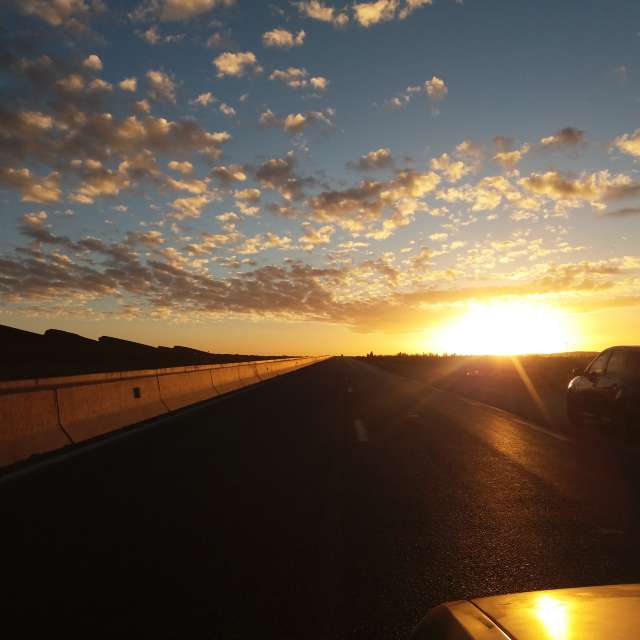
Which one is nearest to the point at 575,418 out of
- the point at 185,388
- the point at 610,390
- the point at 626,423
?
the point at 610,390

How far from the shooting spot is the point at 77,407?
10117mm

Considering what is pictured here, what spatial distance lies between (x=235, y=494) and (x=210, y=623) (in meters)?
3.12

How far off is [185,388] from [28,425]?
8.90 m

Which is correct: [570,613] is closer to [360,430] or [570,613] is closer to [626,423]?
[626,423]

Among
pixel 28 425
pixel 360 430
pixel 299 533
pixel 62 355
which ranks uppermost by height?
pixel 62 355

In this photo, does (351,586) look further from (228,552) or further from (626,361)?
(626,361)

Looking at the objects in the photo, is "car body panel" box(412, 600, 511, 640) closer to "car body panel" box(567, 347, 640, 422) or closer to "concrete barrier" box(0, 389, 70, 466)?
"concrete barrier" box(0, 389, 70, 466)

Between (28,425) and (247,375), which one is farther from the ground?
(247,375)

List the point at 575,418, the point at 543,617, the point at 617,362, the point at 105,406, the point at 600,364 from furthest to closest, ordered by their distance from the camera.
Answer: the point at 575,418 → the point at 600,364 → the point at 105,406 → the point at 617,362 → the point at 543,617

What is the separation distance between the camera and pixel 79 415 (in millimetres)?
10156

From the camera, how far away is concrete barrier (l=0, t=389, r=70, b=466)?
795 cm

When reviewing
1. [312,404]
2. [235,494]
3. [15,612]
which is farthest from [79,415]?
[312,404]

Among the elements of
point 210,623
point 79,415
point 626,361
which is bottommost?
point 210,623

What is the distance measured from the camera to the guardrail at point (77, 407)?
8.17m
